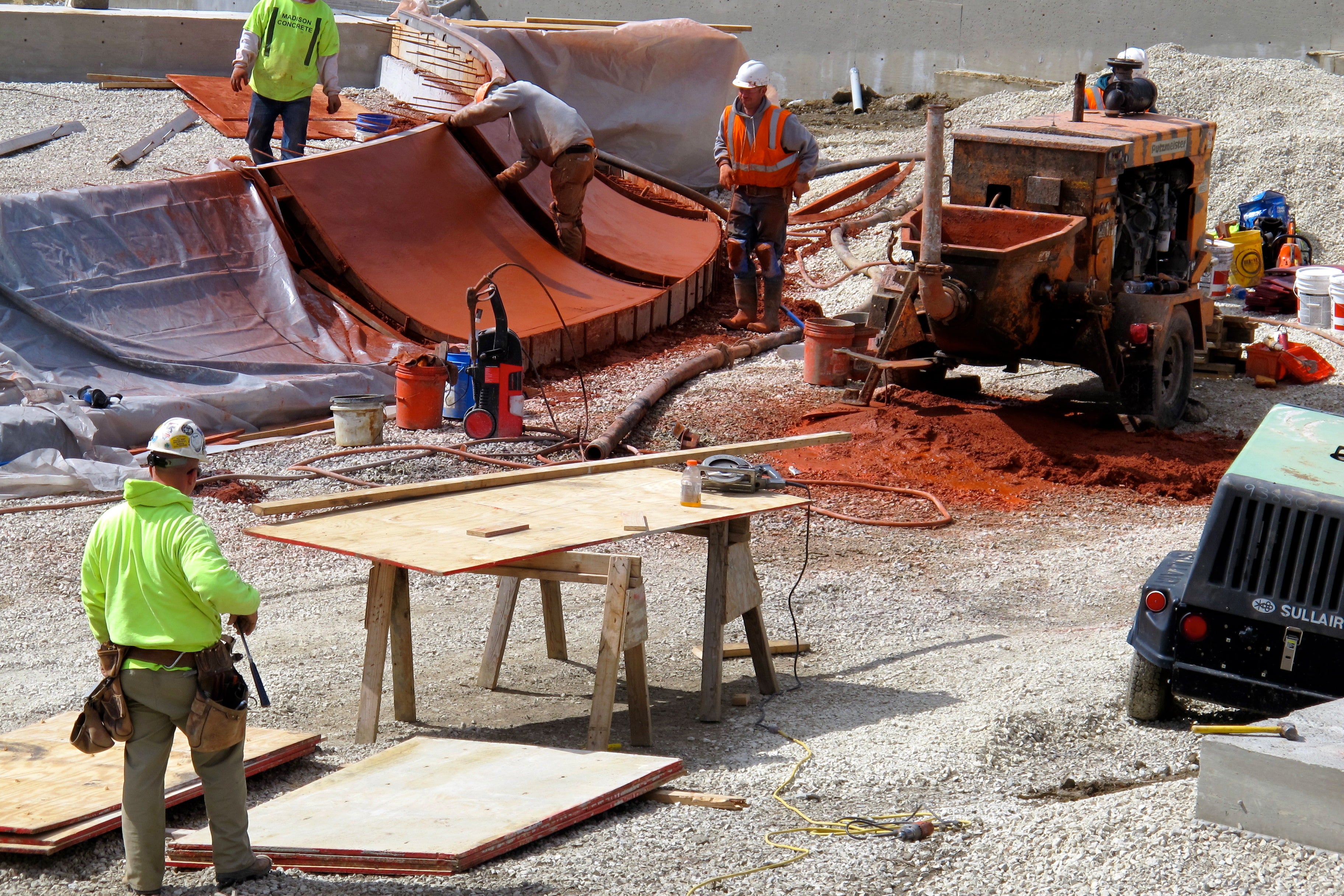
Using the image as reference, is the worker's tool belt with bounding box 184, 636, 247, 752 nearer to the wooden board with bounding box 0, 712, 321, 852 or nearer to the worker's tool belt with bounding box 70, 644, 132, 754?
the worker's tool belt with bounding box 70, 644, 132, 754

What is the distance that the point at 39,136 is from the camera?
1560 cm

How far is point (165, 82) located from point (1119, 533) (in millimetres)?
13972

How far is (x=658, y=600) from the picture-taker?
764 cm

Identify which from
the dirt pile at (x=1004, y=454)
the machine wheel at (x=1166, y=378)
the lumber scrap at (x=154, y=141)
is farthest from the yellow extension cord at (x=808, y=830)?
the lumber scrap at (x=154, y=141)

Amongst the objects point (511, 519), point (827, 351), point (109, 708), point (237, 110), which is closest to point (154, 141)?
point (237, 110)

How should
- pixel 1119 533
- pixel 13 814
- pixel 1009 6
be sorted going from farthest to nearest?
pixel 1009 6 < pixel 1119 533 < pixel 13 814

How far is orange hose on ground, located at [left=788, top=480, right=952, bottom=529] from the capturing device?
873 cm

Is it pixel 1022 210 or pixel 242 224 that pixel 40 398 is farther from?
pixel 1022 210

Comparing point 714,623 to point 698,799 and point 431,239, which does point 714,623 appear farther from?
point 431,239

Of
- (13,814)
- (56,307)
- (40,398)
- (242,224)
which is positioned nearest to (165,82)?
(242,224)

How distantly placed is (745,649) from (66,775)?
315cm

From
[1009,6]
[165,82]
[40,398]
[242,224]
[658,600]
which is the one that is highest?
[1009,6]

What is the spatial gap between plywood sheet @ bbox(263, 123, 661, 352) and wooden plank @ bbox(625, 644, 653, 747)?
20.1ft

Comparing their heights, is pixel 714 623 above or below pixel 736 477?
below
